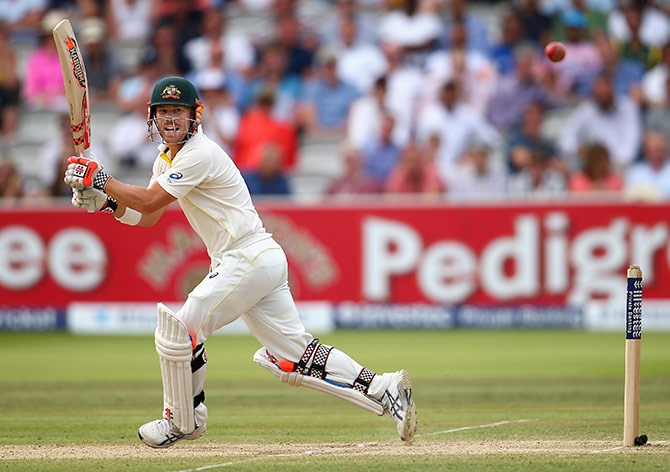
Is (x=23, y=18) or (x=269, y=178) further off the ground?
(x=23, y=18)

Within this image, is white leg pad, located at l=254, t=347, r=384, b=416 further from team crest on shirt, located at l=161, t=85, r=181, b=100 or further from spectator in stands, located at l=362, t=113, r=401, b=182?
spectator in stands, located at l=362, t=113, r=401, b=182

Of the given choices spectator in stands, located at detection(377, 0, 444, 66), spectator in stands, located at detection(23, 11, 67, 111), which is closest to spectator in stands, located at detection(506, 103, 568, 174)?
spectator in stands, located at detection(377, 0, 444, 66)

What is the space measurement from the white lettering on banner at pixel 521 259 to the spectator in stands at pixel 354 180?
0.97 meters

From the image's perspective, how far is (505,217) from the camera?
44.5 feet

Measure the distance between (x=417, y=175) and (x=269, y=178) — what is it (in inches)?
76.5

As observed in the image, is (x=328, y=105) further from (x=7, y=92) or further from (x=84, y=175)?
(x=84, y=175)

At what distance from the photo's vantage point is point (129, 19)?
17750 millimetres

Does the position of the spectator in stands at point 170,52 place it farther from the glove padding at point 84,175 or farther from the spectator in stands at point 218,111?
the glove padding at point 84,175

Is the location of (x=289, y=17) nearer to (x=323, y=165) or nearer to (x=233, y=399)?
(x=323, y=165)

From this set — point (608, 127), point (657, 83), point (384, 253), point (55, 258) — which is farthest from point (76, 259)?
point (657, 83)

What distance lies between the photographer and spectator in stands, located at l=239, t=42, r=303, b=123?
1595cm

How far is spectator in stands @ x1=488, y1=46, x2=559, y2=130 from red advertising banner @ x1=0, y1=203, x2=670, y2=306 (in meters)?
2.08

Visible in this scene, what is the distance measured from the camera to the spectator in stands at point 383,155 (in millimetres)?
14820

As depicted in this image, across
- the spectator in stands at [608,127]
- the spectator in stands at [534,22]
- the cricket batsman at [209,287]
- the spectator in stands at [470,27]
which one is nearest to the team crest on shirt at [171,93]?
the cricket batsman at [209,287]
